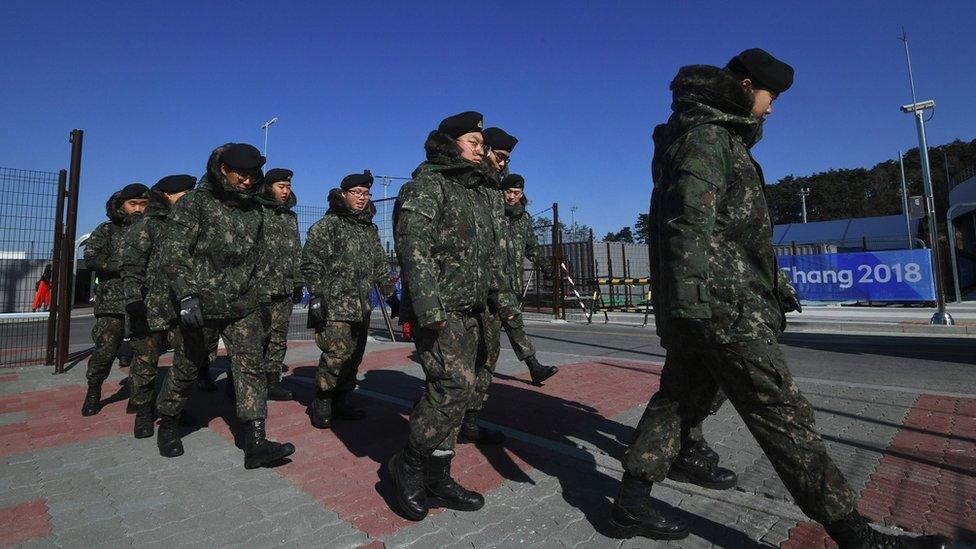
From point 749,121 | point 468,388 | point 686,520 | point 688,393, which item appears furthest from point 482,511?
point 749,121

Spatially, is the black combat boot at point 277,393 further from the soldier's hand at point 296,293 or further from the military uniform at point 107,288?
the military uniform at point 107,288

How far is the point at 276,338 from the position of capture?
5914 mm

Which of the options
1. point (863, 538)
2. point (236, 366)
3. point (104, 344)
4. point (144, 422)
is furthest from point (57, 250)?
point (863, 538)

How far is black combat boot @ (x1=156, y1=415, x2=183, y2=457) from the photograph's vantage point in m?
3.69

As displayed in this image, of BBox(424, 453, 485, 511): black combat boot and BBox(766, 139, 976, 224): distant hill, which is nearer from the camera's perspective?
BBox(424, 453, 485, 511): black combat boot

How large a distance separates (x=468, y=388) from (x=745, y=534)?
1.42 m

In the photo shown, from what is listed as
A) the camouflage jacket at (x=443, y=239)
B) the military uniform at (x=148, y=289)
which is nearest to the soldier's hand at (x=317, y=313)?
the military uniform at (x=148, y=289)

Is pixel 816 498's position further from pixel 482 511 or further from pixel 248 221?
pixel 248 221

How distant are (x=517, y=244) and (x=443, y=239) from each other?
2655mm

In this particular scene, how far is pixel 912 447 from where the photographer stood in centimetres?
350

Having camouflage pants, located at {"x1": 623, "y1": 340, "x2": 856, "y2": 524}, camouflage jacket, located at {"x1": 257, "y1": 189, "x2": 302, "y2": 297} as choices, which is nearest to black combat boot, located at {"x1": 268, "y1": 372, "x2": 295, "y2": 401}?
camouflage jacket, located at {"x1": 257, "y1": 189, "x2": 302, "y2": 297}

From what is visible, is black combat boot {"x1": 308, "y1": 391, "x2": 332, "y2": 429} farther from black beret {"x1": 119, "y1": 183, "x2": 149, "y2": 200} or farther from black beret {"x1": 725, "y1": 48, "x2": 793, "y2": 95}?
black beret {"x1": 725, "y1": 48, "x2": 793, "y2": 95}

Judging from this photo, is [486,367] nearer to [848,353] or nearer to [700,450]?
[700,450]

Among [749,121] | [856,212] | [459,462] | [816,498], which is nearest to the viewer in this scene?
[816,498]
